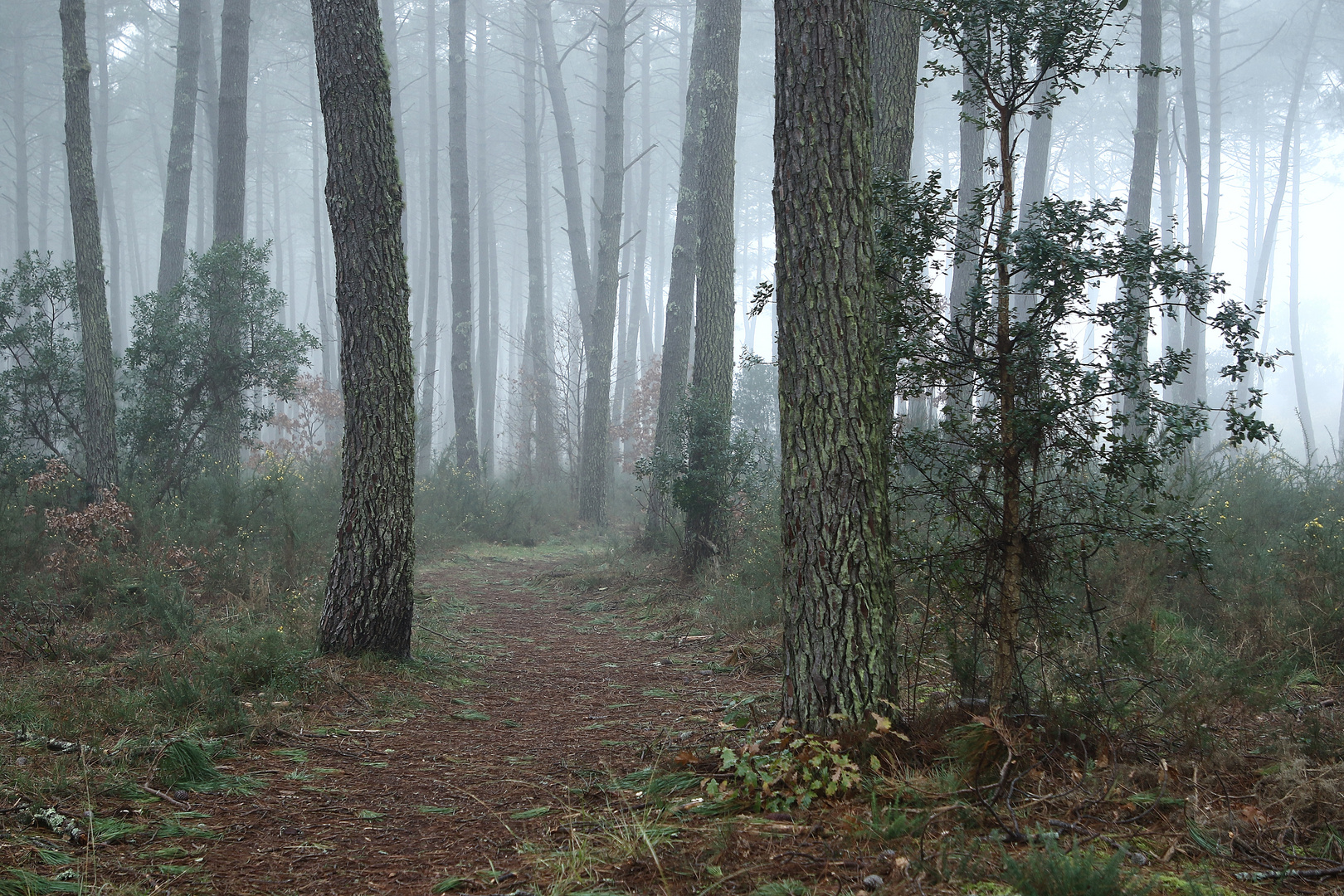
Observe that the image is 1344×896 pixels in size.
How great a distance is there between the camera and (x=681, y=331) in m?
13.2

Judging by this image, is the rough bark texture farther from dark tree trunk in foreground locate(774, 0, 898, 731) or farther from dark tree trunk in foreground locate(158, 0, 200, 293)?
dark tree trunk in foreground locate(158, 0, 200, 293)

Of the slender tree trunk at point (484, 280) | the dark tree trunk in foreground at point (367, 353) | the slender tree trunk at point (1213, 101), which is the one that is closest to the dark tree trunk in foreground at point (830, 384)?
the dark tree trunk in foreground at point (367, 353)

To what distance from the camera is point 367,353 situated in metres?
5.80

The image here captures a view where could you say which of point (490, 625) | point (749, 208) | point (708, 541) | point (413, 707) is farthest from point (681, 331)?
point (749, 208)

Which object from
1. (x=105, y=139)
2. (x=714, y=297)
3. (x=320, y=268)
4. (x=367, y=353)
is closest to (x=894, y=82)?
(x=367, y=353)

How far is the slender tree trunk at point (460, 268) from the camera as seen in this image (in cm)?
1773

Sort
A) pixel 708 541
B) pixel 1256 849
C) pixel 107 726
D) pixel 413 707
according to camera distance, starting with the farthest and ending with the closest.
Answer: pixel 708 541 < pixel 413 707 < pixel 107 726 < pixel 1256 849

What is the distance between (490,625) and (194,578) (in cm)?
274

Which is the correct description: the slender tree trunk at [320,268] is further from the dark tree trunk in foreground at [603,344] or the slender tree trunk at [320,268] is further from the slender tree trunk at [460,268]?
the dark tree trunk in foreground at [603,344]

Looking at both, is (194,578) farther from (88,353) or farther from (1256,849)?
(1256,849)

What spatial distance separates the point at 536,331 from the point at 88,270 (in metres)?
15.5

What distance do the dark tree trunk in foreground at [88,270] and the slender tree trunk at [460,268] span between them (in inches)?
320

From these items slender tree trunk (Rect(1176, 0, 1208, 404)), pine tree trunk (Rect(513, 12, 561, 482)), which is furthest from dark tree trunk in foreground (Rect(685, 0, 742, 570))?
slender tree trunk (Rect(1176, 0, 1208, 404))

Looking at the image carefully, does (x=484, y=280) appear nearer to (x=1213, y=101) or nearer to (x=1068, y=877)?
(x=1213, y=101)
